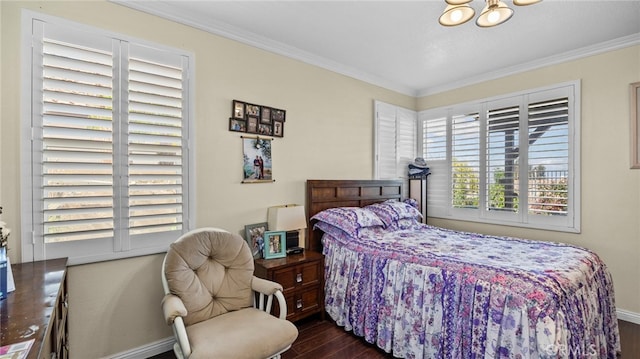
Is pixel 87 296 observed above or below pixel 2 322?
below

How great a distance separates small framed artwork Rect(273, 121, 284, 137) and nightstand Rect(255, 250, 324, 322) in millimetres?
1195

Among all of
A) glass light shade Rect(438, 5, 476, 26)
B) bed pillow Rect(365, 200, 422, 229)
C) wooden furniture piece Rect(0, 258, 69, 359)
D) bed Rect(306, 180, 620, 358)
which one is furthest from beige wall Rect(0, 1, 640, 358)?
glass light shade Rect(438, 5, 476, 26)

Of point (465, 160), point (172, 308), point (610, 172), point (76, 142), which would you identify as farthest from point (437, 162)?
point (76, 142)

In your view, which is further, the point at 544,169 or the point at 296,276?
the point at 544,169

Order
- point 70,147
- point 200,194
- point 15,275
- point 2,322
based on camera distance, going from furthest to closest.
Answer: point 200,194, point 70,147, point 15,275, point 2,322

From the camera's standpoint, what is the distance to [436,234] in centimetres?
328

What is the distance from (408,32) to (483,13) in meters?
0.83

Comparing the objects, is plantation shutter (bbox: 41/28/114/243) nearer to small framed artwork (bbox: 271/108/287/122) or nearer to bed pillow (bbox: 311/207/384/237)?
small framed artwork (bbox: 271/108/287/122)

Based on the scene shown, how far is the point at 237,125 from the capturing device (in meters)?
2.76

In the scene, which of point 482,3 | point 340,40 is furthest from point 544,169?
point 340,40

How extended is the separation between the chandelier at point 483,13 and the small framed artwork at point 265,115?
166 cm

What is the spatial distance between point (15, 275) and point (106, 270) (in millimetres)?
546

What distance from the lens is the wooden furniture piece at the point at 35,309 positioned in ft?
3.25

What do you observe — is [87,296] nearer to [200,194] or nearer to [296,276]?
[200,194]
